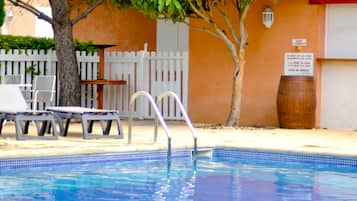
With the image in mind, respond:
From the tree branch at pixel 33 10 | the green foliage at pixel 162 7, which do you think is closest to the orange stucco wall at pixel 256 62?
the green foliage at pixel 162 7

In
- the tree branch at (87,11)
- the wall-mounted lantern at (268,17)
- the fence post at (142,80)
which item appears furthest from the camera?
the fence post at (142,80)

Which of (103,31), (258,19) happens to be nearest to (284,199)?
(258,19)

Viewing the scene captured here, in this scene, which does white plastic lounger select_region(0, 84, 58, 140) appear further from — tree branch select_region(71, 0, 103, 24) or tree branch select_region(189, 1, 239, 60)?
tree branch select_region(189, 1, 239, 60)

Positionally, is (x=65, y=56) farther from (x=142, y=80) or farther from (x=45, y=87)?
(x=142, y=80)

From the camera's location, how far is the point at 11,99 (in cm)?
1297

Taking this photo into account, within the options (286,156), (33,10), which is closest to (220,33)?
(33,10)

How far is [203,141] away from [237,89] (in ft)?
10.6

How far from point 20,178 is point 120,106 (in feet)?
26.5

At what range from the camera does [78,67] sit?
17531 mm

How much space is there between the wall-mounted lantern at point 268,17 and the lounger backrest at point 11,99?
5808mm

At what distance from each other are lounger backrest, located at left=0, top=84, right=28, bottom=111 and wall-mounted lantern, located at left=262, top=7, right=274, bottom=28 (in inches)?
229

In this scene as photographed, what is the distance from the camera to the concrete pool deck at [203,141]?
1138 centimetres

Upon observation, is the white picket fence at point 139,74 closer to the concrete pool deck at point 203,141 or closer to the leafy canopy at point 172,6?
the leafy canopy at point 172,6

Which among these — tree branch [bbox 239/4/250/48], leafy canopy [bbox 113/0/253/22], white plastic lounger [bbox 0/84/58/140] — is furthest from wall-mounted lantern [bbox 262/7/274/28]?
white plastic lounger [bbox 0/84/58/140]
